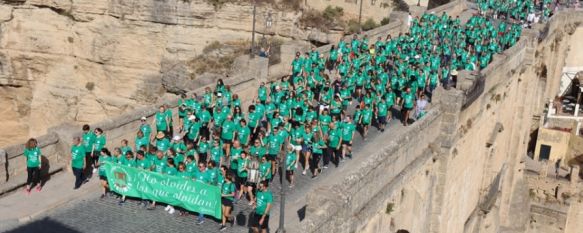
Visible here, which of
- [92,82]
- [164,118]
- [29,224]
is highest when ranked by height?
[164,118]

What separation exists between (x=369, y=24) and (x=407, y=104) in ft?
72.0

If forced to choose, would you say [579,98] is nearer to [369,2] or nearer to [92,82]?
[369,2]

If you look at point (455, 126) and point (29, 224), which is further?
point (455, 126)

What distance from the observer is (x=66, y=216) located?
15.6 meters

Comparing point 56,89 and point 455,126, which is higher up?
point 455,126

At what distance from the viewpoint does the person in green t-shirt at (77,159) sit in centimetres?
1680

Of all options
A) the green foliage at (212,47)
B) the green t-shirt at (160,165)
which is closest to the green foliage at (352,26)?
the green foliage at (212,47)

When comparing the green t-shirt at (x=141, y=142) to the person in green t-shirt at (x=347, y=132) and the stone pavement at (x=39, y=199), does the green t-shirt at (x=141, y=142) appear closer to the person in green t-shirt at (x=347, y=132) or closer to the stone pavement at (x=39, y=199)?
the stone pavement at (x=39, y=199)

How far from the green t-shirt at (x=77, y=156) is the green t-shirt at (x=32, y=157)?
75 centimetres

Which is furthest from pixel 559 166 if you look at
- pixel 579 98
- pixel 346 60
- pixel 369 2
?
pixel 346 60

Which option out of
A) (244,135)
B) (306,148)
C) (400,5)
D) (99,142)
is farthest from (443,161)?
(400,5)

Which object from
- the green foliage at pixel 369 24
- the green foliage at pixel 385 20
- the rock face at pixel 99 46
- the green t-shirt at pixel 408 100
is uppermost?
the green foliage at pixel 385 20

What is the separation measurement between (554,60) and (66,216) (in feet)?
104

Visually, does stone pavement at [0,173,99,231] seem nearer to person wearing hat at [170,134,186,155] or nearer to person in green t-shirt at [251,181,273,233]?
person wearing hat at [170,134,186,155]
